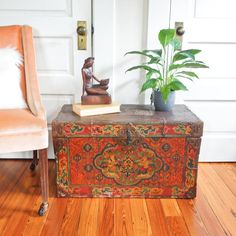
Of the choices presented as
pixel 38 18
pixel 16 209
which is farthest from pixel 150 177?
pixel 38 18

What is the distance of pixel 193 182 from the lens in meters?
1.66

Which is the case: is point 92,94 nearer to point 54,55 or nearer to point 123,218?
point 54,55

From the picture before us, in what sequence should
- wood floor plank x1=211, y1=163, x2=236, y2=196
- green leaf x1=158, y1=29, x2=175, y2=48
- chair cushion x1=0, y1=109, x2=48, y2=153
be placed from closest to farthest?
chair cushion x1=0, y1=109, x2=48, y2=153 → green leaf x1=158, y1=29, x2=175, y2=48 → wood floor plank x1=211, y1=163, x2=236, y2=196

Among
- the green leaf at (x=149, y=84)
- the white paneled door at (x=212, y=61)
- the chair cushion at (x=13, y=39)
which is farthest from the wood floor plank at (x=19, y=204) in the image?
the white paneled door at (x=212, y=61)

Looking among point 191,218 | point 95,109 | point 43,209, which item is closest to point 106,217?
point 43,209

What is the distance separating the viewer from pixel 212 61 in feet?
6.52

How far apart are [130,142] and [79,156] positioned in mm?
281

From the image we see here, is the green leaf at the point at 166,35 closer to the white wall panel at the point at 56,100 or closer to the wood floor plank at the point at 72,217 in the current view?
the white wall panel at the point at 56,100

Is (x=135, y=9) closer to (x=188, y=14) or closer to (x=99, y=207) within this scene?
(x=188, y=14)

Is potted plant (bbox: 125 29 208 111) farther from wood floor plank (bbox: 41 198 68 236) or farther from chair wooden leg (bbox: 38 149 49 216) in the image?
wood floor plank (bbox: 41 198 68 236)

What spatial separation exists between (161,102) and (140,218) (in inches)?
25.5

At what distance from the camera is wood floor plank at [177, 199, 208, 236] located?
4.65 ft

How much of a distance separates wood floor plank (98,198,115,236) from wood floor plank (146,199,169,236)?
0.19 m

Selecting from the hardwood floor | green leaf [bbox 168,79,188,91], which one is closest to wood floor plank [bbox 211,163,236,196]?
the hardwood floor
